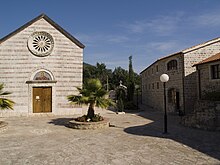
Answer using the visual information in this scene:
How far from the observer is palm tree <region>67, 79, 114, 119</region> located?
1209 cm

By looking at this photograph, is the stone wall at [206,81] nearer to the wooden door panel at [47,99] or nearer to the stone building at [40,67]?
the stone building at [40,67]

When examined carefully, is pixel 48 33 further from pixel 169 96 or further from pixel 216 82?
pixel 216 82

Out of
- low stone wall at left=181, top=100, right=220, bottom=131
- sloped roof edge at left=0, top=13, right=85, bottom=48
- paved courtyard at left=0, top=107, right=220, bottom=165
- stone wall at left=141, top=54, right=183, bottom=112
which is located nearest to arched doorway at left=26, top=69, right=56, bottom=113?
sloped roof edge at left=0, top=13, right=85, bottom=48

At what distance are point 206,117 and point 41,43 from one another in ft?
45.9

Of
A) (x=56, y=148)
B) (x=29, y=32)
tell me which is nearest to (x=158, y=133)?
(x=56, y=148)

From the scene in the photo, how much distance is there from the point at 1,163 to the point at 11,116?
472 inches

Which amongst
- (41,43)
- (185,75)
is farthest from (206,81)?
(41,43)

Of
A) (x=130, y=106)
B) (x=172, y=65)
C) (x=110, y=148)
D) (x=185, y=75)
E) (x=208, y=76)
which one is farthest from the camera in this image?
(x=130, y=106)

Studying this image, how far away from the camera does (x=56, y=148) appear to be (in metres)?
7.78

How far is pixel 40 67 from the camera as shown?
17812mm

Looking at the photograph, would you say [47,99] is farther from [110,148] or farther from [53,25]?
[110,148]

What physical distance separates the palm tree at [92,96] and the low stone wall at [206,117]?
4.75 metres

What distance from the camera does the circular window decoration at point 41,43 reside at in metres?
17.8

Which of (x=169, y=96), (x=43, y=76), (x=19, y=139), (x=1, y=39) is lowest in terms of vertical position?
(x=19, y=139)
